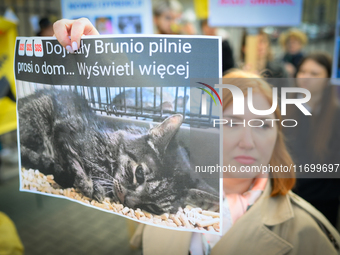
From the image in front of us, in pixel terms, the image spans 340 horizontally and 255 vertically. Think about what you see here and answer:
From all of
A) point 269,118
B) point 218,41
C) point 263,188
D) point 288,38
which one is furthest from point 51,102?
point 288,38

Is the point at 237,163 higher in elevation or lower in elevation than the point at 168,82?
lower

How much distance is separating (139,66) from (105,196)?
1.17 ft

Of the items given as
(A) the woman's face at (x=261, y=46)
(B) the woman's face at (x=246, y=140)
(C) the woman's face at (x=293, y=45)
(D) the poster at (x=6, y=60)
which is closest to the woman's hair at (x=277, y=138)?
(B) the woman's face at (x=246, y=140)

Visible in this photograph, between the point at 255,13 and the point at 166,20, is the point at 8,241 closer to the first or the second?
the point at 255,13

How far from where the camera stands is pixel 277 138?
2.81 feet

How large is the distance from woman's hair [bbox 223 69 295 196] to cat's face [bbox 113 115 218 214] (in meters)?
0.21

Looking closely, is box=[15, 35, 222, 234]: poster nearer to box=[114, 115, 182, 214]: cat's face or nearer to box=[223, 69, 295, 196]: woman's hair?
box=[114, 115, 182, 214]: cat's face

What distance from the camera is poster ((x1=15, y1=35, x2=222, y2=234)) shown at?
659mm

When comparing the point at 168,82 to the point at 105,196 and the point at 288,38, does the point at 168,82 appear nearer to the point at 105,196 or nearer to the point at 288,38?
the point at 105,196

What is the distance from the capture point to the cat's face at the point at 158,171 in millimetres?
673

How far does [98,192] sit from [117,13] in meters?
1.35

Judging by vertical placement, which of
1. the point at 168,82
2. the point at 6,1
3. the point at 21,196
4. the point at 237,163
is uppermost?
the point at 6,1

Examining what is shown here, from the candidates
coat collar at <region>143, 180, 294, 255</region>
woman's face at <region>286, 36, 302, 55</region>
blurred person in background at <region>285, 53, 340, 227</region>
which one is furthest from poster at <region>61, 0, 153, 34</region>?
woman's face at <region>286, 36, 302, 55</region>

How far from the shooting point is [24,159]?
83 centimetres
